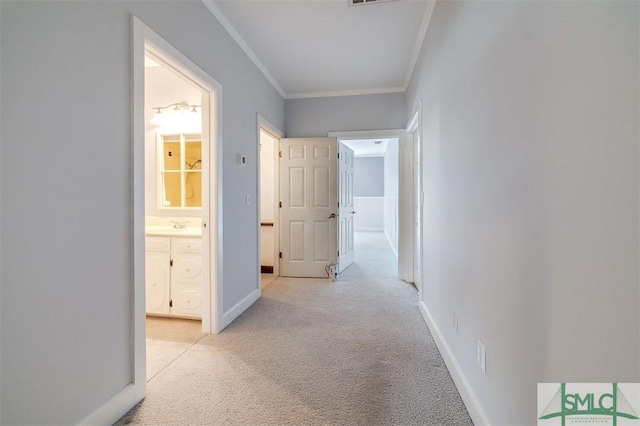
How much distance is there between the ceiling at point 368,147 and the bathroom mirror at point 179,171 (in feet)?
15.0

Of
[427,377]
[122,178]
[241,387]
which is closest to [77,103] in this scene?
[122,178]

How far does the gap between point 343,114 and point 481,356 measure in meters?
3.51

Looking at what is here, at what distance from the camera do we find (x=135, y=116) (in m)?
1.50

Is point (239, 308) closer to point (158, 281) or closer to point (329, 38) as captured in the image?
point (158, 281)

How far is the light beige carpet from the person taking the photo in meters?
1.43

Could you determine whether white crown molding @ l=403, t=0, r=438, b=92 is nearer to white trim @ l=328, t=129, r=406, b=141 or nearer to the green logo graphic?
white trim @ l=328, t=129, r=406, b=141

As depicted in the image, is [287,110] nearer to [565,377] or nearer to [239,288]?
[239,288]

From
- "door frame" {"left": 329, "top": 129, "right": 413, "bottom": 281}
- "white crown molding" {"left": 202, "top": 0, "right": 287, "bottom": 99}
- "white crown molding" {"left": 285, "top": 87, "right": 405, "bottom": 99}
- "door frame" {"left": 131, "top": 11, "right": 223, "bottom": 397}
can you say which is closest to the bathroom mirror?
"door frame" {"left": 131, "top": 11, "right": 223, "bottom": 397}

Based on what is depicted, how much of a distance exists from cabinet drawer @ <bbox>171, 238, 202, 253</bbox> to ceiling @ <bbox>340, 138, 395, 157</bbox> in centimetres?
521

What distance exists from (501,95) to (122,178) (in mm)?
1786

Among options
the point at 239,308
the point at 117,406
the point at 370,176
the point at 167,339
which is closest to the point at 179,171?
the point at 239,308

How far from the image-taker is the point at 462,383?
1.52m

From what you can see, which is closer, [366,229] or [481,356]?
[481,356]

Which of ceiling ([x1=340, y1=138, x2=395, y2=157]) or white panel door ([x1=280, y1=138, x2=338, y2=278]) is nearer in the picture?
white panel door ([x1=280, y1=138, x2=338, y2=278])
